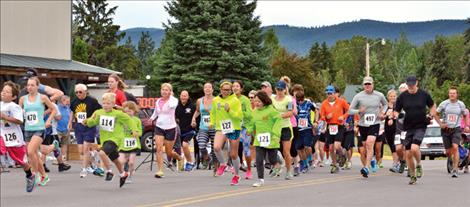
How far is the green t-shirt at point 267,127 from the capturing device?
15.0 m

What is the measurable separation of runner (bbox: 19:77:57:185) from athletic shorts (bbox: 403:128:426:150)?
5.95 metres

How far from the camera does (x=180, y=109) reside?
63.9ft

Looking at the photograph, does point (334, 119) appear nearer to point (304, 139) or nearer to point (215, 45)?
point (304, 139)

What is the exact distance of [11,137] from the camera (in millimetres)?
13750

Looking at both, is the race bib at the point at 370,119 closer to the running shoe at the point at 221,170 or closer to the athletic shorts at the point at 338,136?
the athletic shorts at the point at 338,136

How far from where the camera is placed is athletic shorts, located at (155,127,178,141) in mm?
17469

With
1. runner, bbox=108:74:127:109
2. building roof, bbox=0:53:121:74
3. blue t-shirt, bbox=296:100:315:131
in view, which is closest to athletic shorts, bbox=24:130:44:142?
runner, bbox=108:74:127:109

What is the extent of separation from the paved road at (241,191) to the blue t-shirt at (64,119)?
2.45 metres

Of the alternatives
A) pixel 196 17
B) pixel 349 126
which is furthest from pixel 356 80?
pixel 349 126

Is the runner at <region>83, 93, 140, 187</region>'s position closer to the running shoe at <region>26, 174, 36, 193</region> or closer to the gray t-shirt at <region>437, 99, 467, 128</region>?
the running shoe at <region>26, 174, 36, 193</region>

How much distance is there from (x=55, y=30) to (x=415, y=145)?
3610 cm

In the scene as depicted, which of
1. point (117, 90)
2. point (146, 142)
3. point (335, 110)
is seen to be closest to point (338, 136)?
point (335, 110)

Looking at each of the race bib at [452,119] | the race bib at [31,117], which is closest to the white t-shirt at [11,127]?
the race bib at [31,117]

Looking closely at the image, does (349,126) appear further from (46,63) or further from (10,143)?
(46,63)
